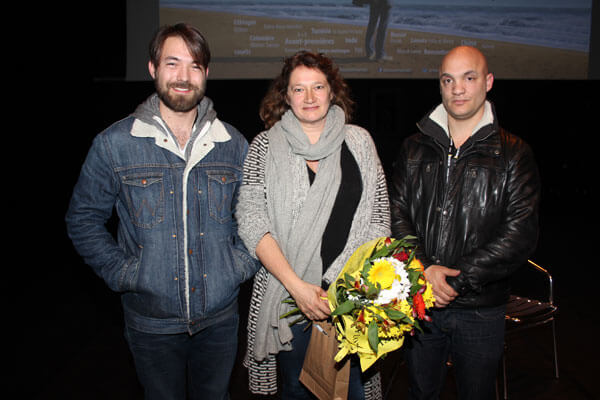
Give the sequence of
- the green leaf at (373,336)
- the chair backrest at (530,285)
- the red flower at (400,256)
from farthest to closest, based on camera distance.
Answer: the chair backrest at (530,285)
the red flower at (400,256)
the green leaf at (373,336)

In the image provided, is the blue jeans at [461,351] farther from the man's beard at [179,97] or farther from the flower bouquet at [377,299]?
the man's beard at [179,97]

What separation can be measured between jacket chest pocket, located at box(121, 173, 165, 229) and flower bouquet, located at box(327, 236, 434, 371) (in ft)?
2.33

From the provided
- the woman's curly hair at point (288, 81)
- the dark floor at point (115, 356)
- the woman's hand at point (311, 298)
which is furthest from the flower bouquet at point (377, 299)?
the dark floor at point (115, 356)

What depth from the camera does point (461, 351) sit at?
1698 mm

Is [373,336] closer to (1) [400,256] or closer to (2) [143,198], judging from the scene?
(1) [400,256]

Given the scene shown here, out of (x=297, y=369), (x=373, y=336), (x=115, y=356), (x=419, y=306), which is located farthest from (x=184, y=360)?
(x=115, y=356)

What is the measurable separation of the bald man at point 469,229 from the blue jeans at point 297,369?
0.82 feet

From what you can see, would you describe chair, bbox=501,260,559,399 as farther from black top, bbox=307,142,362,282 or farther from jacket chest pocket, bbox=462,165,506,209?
black top, bbox=307,142,362,282

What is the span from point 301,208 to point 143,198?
601 millimetres

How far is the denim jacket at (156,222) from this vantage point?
1510 millimetres

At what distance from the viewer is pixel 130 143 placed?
1519 mm

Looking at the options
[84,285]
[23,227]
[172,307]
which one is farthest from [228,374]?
[23,227]

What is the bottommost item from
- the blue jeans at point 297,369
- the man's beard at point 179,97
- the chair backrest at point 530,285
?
the chair backrest at point 530,285

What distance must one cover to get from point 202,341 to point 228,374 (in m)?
0.18
